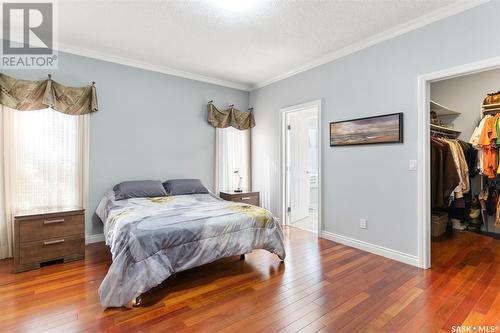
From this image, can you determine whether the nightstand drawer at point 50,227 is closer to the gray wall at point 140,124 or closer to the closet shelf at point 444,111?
the gray wall at point 140,124

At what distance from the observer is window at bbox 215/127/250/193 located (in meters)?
4.92

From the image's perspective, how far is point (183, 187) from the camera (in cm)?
411

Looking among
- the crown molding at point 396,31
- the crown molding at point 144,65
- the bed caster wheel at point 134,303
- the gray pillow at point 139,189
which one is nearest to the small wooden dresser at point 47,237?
the gray pillow at point 139,189

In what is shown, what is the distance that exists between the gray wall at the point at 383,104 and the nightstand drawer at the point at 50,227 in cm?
326

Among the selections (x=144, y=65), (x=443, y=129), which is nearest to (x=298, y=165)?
(x=443, y=129)

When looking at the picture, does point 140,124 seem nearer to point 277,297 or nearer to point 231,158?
point 231,158

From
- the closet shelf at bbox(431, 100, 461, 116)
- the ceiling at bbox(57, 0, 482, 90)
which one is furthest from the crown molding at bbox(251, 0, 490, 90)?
the closet shelf at bbox(431, 100, 461, 116)

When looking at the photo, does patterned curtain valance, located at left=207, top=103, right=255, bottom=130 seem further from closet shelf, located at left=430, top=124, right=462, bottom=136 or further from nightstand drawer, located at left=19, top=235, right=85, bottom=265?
closet shelf, located at left=430, top=124, right=462, bottom=136

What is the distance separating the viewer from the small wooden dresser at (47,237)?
9.15 ft

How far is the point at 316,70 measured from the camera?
13.3 ft

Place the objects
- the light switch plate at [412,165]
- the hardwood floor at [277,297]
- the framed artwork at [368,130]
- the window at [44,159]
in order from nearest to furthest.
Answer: the hardwood floor at [277,297]
the light switch plate at [412,165]
the framed artwork at [368,130]
the window at [44,159]

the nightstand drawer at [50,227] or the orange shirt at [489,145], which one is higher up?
the orange shirt at [489,145]

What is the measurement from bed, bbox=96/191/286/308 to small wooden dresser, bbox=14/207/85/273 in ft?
1.42

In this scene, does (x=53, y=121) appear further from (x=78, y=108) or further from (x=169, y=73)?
(x=169, y=73)
